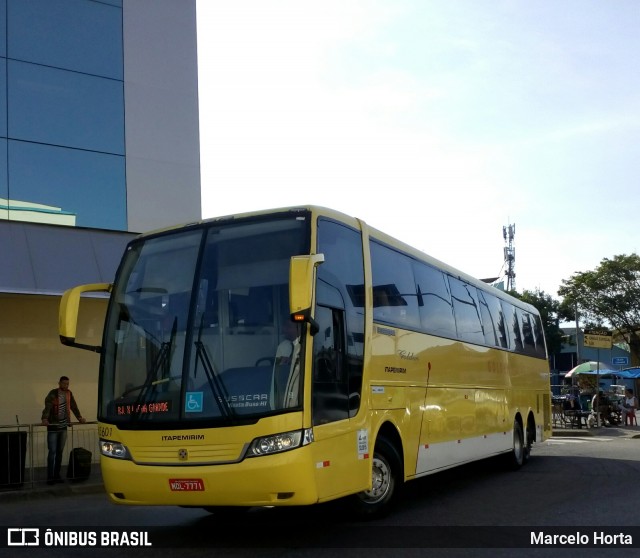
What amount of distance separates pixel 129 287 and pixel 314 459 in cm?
292

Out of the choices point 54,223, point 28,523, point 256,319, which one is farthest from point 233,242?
point 54,223

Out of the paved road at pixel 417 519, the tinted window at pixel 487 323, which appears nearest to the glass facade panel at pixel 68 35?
the paved road at pixel 417 519

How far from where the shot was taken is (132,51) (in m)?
19.5

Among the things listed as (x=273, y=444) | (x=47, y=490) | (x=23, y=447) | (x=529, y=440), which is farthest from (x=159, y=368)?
(x=529, y=440)

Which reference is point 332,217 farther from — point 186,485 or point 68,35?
point 68,35

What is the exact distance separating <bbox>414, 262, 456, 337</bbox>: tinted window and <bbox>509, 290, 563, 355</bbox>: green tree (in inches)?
2098

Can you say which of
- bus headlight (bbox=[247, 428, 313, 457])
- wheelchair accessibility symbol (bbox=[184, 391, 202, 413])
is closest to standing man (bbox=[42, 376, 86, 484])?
wheelchair accessibility symbol (bbox=[184, 391, 202, 413])

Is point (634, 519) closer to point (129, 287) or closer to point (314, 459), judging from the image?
point (314, 459)

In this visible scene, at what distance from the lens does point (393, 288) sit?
10.7 meters

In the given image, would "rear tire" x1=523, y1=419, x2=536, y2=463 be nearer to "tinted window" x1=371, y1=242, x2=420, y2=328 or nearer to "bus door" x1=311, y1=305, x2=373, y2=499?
"tinted window" x1=371, y1=242, x2=420, y2=328

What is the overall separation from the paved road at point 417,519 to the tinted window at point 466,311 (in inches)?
97.4

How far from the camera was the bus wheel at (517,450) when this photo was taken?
15.9 m

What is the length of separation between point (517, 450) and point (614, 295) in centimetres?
4644

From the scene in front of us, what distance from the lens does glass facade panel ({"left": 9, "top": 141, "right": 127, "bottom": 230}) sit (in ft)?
57.0
